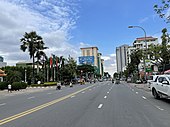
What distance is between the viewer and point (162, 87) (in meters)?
19.3

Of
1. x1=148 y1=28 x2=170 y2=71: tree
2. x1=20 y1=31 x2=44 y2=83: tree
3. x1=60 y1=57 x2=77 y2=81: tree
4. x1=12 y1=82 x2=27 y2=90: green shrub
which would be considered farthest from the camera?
x1=60 y1=57 x2=77 y2=81: tree

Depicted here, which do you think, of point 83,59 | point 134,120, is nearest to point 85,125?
point 134,120

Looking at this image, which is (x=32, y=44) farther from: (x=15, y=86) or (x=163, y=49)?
(x=163, y=49)

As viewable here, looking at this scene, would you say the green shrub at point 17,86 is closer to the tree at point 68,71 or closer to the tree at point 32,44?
the tree at point 32,44

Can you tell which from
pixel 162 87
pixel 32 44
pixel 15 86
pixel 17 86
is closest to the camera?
pixel 162 87

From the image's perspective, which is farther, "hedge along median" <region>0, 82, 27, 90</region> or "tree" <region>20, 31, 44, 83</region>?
"tree" <region>20, 31, 44, 83</region>

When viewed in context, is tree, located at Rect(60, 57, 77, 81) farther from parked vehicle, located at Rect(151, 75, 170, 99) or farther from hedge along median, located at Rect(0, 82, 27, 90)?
parked vehicle, located at Rect(151, 75, 170, 99)

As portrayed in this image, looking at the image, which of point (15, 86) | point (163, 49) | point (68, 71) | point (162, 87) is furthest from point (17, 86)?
point (68, 71)

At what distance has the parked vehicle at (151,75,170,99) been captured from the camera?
18.2 metres

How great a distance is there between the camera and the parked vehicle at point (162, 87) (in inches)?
718

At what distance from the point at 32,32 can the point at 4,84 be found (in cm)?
1758

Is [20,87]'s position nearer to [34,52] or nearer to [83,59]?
[34,52]

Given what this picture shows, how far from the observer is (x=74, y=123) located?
32.7 ft

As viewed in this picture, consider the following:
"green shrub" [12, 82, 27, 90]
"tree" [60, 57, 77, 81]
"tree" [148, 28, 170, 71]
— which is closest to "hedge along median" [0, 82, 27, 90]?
"green shrub" [12, 82, 27, 90]
